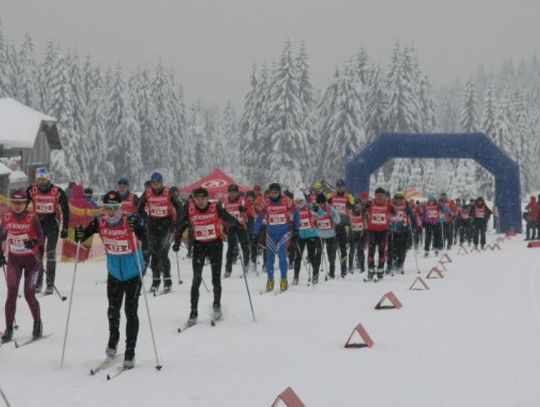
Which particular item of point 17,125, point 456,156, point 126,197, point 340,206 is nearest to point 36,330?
point 126,197

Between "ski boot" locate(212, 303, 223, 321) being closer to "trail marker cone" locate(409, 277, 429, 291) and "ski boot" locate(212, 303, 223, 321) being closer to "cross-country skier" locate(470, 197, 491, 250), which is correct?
"trail marker cone" locate(409, 277, 429, 291)

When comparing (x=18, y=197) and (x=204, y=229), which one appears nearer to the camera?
(x=18, y=197)

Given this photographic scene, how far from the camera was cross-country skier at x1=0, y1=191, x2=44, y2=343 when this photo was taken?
936cm

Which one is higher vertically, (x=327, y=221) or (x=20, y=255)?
(x=327, y=221)

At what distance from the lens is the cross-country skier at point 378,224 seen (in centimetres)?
1656

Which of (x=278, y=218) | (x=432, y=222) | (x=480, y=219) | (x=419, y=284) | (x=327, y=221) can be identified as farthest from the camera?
(x=480, y=219)

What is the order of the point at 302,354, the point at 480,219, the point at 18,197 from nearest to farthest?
the point at 302,354, the point at 18,197, the point at 480,219

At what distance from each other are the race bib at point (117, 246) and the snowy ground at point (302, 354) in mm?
1154

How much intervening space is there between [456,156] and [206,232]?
31511 millimetres

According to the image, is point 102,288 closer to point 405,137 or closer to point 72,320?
point 72,320

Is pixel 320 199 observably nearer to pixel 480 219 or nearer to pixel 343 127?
pixel 480 219

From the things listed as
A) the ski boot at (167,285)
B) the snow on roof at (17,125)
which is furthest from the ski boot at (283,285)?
the snow on roof at (17,125)

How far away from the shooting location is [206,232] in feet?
35.3

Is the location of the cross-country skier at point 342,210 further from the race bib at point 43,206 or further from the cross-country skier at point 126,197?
the race bib at point 43,206
